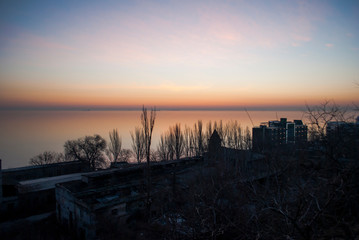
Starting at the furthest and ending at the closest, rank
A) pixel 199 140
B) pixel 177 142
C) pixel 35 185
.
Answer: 1. pixel 199 140
2. pixel 177 142
3. pixel 35 185

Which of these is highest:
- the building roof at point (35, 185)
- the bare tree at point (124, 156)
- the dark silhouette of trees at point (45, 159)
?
the building roof at point (35, 185)

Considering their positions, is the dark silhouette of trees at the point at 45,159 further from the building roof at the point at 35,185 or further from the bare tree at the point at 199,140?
the bare tree at the point at 199,140

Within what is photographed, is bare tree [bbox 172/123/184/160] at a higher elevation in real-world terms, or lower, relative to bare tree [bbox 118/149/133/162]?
higher

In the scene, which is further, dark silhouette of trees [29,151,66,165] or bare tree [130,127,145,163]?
bare tree [130,127,145,163]

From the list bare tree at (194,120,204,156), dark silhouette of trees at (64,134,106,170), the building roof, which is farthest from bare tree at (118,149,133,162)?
the building roof

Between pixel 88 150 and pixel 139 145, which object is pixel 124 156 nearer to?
pixel 88 150

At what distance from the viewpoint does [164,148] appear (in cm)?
2770

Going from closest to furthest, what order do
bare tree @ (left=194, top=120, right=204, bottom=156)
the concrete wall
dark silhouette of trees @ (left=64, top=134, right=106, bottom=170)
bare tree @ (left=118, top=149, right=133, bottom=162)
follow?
1. the concrete wall
2. dark silhouette of trees @ (left=64, top=134, right=106, bottom=170)
3. bare tree @ (left=194, top=120, right=204, bottom=156)
4. bare tree @ (left=118, top=149, right=133, bottom=162)

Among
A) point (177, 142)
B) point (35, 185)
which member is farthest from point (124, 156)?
point (35, 185)

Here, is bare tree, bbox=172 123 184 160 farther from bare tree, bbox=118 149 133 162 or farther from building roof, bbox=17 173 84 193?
building roof, bbox=17 173 84 193

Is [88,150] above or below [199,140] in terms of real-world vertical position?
below

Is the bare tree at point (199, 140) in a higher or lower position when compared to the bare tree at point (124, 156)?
higher

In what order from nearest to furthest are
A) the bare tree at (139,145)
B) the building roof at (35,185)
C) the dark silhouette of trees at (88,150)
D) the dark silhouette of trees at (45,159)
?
the building roof at (35,185) → the dark silhouette of trees at (45,159) → the bare tree at (139,145) → the dark silhouette of trees at (88,150)

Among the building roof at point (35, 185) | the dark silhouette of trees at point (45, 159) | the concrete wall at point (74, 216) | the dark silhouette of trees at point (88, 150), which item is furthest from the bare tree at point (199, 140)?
the dark silhouette of trees at point (45, 159)
